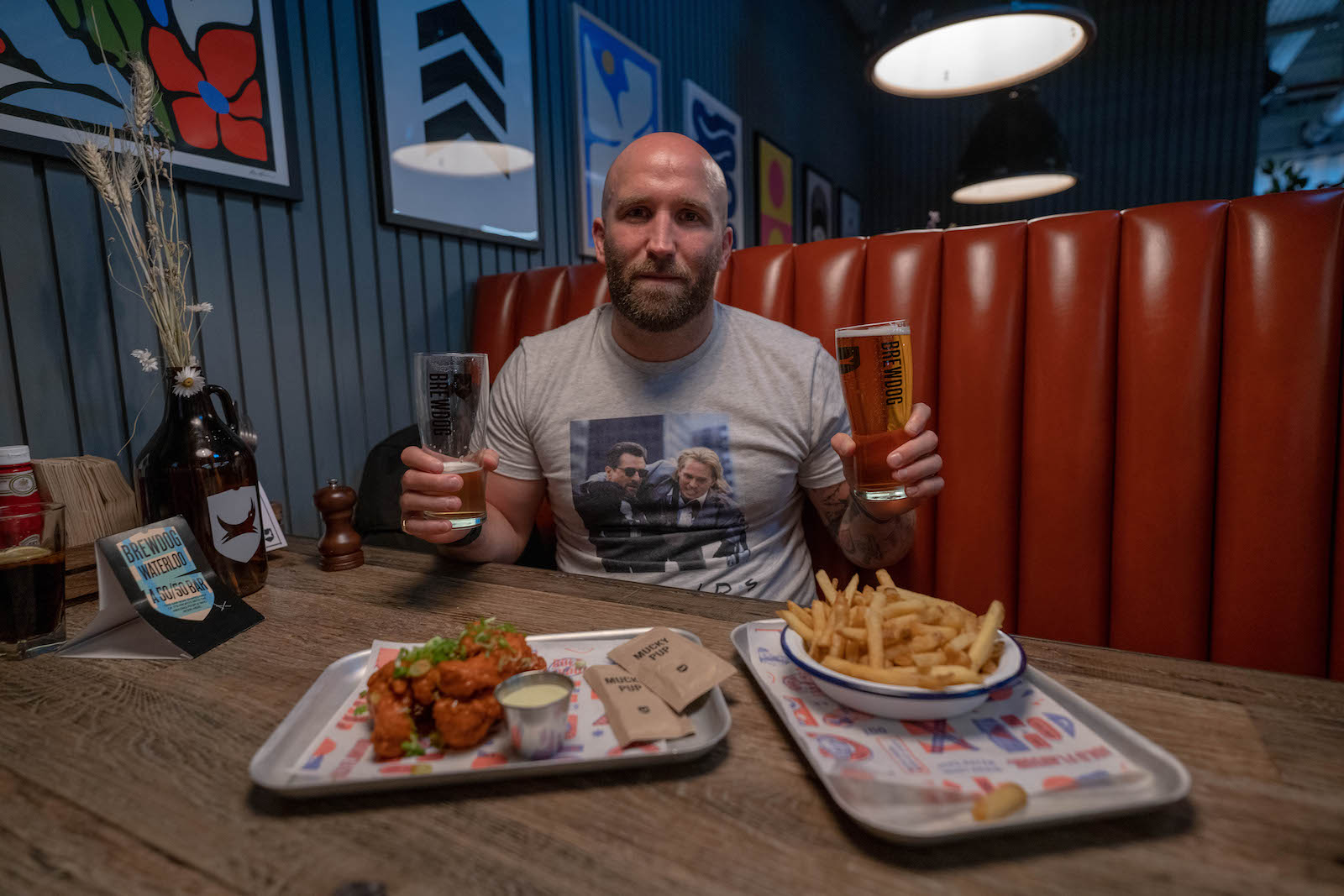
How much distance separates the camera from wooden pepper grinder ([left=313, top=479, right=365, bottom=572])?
1.30 m

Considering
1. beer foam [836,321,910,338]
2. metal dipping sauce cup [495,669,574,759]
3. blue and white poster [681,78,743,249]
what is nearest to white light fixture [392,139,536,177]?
blue and white poster [681,78,743,249]

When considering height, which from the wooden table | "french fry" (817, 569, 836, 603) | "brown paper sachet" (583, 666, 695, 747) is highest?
"french fry" (817, 569, 836, 603)

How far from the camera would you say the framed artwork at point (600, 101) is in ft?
8.97

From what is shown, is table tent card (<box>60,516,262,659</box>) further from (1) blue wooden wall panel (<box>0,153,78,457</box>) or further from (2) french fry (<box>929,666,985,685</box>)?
(2) french fry (<box>929,666,985,685</box>)

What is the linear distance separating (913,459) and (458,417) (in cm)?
72

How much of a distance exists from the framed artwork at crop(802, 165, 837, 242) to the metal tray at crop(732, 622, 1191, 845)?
4630 mm

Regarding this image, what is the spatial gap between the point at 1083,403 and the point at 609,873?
4.63 ft

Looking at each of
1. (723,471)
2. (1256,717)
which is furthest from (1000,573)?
(1256,717)

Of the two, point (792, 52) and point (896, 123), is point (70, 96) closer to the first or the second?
point (792, 52)

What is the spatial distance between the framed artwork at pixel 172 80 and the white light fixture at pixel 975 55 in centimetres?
194

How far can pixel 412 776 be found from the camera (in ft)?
A: 1.93

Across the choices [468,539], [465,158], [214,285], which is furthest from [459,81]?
[468,539]

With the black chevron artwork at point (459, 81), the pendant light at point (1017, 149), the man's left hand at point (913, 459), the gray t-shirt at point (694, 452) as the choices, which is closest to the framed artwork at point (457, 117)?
the black chevron artwork at point (459, 81)

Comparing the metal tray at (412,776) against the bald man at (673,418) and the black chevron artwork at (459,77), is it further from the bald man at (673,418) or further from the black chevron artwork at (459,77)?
the black chevron artwork at (459,77)
